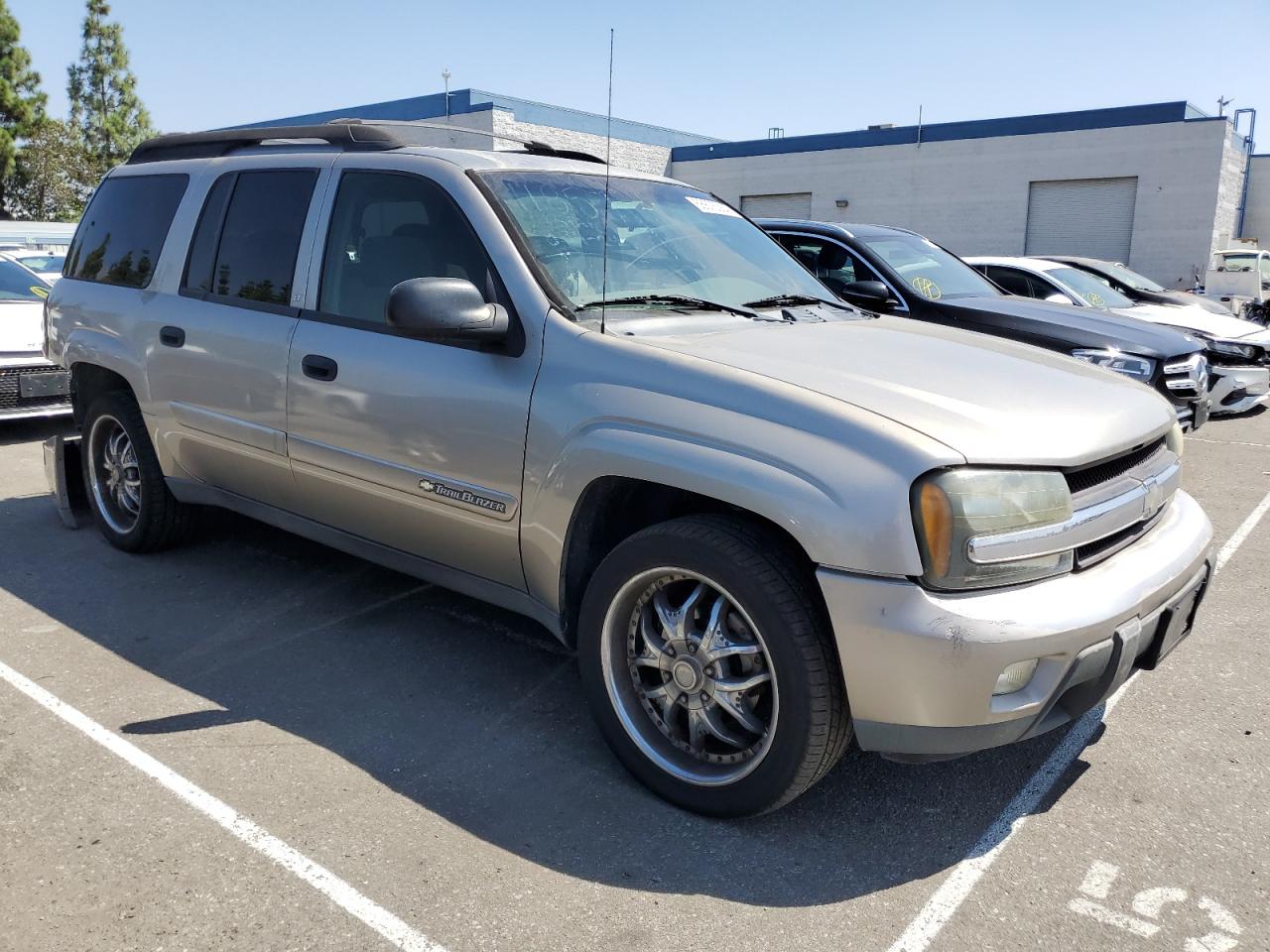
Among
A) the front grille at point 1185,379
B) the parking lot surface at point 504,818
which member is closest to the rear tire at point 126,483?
the parking lot surface at point 504,818

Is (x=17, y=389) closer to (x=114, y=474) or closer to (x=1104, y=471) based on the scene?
(x=114, y=474)

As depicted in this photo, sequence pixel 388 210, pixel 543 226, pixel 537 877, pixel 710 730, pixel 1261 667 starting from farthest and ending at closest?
pixel 1261 667 < pixel 388 210 < pixel 543 226 < pixel 710 730 < pixel 537 877

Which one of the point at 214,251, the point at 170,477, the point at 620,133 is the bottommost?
the point at 170,477

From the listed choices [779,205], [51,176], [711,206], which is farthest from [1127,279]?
[51,176]

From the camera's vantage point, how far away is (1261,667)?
4.23 m

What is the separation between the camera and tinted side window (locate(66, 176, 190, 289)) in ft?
16.2

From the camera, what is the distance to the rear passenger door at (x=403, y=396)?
11.2ft

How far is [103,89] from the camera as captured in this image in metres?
43.7

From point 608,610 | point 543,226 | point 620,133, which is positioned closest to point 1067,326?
point 543,226

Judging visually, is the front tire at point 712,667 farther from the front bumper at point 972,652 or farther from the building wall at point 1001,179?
the building wall at point 1001,179

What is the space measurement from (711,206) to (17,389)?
623 cm

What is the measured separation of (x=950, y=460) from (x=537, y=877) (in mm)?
1506

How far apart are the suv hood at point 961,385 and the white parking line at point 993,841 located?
0.77 m

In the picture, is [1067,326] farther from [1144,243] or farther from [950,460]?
[1144,243]
